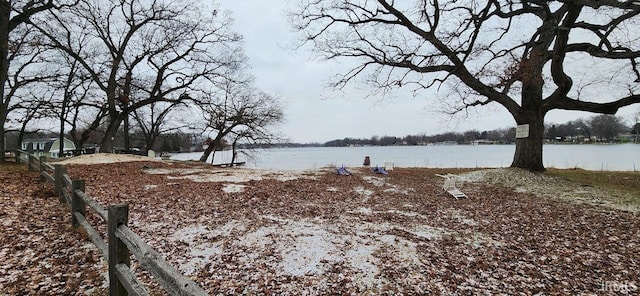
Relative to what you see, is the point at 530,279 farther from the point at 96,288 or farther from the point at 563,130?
the point at 563,130

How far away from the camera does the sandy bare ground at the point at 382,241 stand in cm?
393

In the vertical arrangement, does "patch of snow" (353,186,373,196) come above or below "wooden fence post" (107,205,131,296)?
below

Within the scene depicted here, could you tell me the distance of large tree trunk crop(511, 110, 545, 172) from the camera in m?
13.0

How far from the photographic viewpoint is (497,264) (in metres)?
4.48

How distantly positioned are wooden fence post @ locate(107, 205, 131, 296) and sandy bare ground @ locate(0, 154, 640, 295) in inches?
24.2

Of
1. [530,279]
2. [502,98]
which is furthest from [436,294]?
[502,98]

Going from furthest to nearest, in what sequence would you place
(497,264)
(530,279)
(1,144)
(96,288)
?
(1,144) → (497,264) → (530,279) → (96,288)

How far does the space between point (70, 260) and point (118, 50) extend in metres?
20.0

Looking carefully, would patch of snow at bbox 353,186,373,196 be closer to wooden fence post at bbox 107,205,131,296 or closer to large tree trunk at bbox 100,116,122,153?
wooden fence post at bbox 107,205,131,296

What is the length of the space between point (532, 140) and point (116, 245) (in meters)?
14.8

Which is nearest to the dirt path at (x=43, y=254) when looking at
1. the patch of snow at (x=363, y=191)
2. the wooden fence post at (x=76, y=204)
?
the wooden fence post at (x=76, y=204)

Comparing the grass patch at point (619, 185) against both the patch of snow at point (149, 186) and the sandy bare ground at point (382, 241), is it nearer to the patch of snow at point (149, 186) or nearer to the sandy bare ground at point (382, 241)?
the sandy bare ground at point (382, 241)

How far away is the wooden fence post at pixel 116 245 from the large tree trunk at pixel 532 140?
47.7ft

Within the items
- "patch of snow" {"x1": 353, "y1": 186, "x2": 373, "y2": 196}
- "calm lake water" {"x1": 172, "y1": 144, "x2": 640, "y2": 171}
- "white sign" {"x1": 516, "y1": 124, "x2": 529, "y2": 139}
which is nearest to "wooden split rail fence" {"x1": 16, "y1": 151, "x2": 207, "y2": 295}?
"patch of snow" {"x1": 353, "y1": 186, "x2": 373, "y2": 196}
